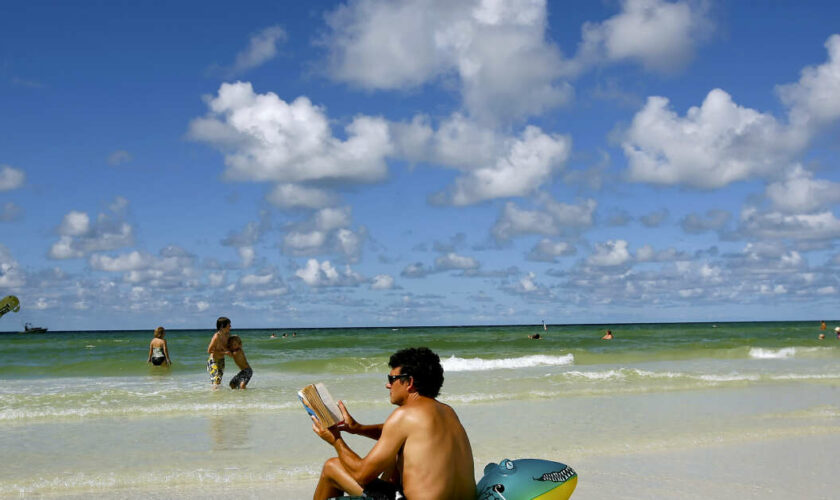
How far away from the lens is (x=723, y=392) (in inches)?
557

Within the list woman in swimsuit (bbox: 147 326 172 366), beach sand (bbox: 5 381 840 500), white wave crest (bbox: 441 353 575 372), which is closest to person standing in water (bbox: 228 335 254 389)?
beach sand (bbox: 5 381 840 500)

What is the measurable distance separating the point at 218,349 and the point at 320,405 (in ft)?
36.5

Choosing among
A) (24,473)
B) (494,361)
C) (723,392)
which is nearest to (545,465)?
(24,473)

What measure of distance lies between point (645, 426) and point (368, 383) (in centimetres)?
764

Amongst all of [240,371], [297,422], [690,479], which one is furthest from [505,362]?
[690,479]

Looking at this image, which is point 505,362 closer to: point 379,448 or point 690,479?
point 690,479

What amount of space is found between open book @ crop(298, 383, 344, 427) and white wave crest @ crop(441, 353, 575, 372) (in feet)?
74.2

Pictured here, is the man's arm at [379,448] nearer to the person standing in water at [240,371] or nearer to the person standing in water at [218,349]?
the person standing in water at [218,349]

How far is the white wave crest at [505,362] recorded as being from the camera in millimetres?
27233

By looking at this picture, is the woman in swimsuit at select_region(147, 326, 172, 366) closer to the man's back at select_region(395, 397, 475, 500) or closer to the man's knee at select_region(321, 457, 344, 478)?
the man's knee at select_region(321, 457, 344, 478)

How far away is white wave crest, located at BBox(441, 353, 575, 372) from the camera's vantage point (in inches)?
1072

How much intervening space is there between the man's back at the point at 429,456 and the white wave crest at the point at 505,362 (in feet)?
74.1

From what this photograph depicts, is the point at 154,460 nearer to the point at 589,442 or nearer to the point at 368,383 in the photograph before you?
the point at 589,442

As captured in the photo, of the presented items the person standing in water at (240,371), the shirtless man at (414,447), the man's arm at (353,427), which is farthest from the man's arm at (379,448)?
the person standing in water at (240,371)
